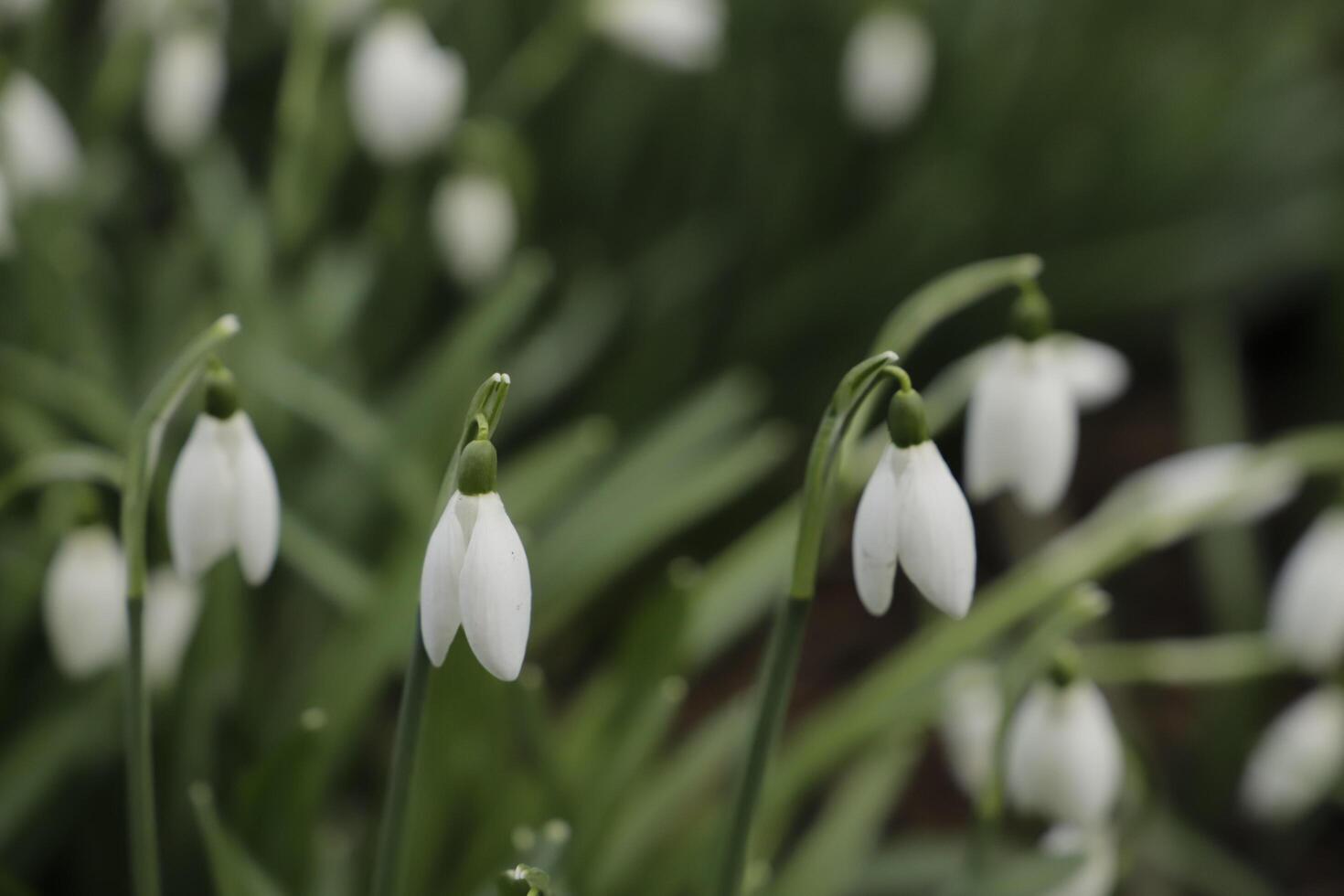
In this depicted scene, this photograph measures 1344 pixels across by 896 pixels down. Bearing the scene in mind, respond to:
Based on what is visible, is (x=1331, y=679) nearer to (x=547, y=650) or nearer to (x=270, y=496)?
(x=547, y=650)

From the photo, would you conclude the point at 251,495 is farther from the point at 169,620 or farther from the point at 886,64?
the point at 886,64

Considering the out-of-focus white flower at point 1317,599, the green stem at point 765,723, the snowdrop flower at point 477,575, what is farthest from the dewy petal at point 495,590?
the out-of-focus white flower at point 1317,599

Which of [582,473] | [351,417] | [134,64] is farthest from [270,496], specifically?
[134,64]

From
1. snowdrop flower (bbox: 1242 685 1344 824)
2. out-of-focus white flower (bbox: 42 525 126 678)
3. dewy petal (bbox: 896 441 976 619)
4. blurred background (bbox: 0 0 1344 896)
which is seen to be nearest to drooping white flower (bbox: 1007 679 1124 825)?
blurred background (bbox: 0 0 1344 896)

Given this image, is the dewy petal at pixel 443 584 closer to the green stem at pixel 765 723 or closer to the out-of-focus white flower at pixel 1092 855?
the green stem at pixel 765 723

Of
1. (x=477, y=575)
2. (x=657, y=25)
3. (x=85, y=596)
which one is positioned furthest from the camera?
(x=657, y=25)

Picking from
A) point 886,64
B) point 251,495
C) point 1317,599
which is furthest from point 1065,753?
point 886,64
